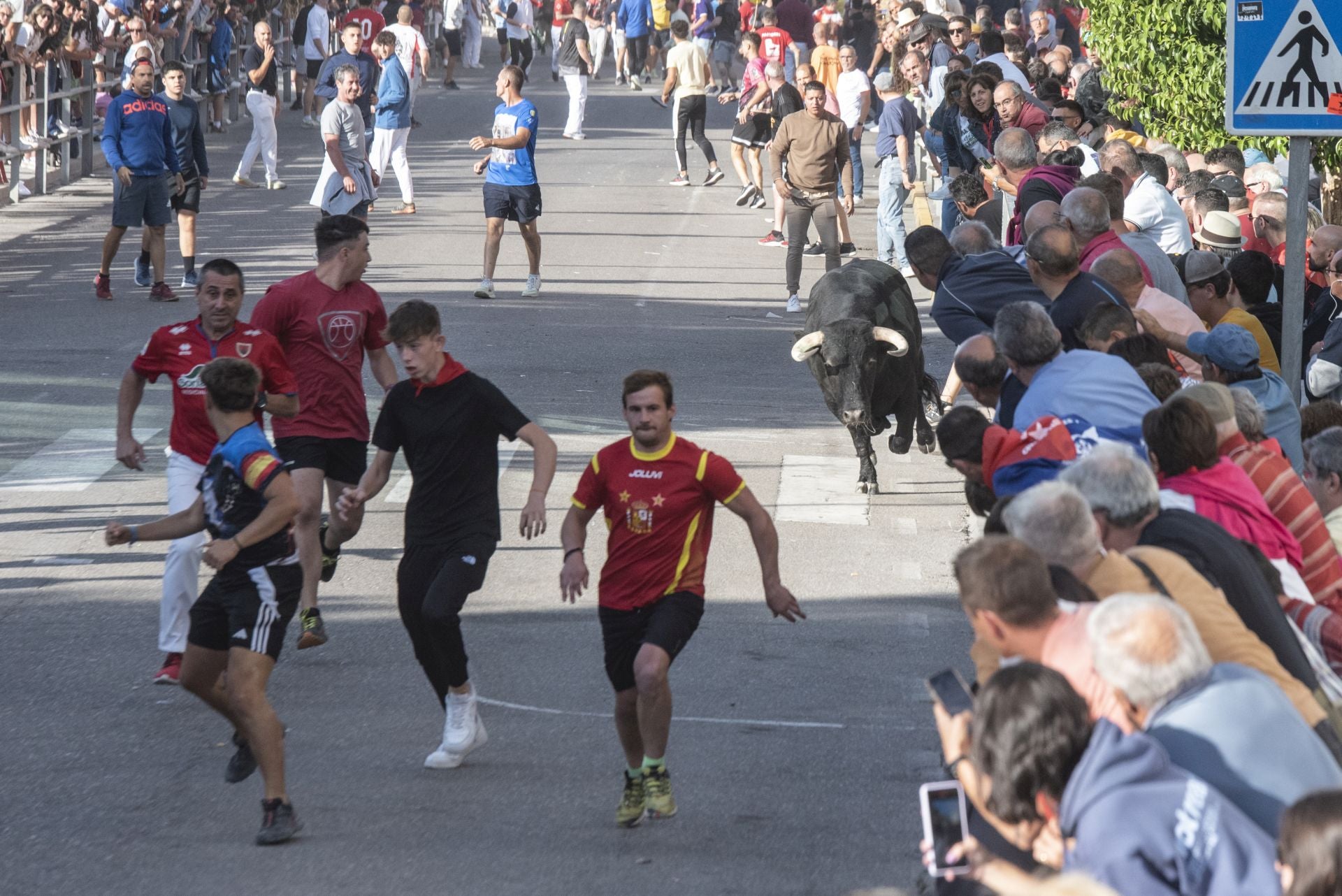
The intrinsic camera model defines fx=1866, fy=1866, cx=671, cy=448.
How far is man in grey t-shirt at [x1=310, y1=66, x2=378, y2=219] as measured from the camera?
16.7 m

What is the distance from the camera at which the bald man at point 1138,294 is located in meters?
8.29

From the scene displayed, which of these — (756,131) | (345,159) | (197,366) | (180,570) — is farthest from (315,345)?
(756,131)

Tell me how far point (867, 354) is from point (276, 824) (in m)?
6.04

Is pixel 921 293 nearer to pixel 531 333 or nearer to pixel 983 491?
pixel 531 333

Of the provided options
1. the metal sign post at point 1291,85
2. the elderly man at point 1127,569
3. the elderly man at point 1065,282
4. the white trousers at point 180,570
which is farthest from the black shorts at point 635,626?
the metal sign post at point 1291,85

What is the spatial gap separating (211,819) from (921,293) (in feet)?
40.8

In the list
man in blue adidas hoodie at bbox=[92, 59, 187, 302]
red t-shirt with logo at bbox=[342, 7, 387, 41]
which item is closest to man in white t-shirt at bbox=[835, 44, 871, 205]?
red t-shirt with logo at bbox=[342, 7, 387, 41]

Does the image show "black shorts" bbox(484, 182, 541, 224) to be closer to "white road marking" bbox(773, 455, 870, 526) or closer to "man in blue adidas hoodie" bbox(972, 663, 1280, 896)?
"white road marking" bbox(773, 455, 870, 526)

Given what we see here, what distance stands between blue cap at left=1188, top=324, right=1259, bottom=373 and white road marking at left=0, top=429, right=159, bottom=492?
629 centimetres

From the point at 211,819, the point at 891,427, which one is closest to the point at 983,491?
the point at 211,819

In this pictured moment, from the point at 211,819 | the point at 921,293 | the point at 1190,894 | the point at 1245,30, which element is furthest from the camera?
the point at 921,293

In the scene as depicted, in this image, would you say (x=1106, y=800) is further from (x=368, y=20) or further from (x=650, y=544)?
(x=368, y=20)

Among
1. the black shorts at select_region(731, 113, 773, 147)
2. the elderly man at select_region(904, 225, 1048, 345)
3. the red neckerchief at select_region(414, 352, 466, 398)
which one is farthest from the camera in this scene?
the black shorts at select_region(731, 113, 773, 147)

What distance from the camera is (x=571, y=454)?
11617mm
